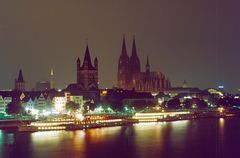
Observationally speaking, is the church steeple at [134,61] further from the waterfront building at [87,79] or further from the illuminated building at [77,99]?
the illuminated building at [77,99]

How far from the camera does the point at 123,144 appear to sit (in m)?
26.7

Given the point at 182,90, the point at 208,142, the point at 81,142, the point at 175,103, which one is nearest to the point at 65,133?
the point at 81,142

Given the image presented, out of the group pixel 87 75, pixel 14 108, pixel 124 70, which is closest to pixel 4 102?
pixel 14 108

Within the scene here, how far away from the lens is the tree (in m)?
41.9

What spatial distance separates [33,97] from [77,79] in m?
9.17

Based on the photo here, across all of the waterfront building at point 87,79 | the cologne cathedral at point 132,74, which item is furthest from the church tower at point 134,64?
the waterfront building at point 87,79

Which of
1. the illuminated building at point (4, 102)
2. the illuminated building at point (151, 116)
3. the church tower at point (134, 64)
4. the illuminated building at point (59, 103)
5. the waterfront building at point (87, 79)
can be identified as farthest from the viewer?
the church tower at point (134, 64)

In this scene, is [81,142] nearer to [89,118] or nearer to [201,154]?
[201,154]

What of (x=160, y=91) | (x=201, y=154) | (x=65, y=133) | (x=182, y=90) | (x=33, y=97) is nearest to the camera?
(x=201, y=154)

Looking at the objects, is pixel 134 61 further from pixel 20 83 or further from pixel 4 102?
pixel 4 102

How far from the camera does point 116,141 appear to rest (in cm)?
2764

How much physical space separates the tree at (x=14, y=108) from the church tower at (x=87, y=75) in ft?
41.7

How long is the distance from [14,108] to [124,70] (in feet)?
91.3

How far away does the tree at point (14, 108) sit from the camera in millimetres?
41906
